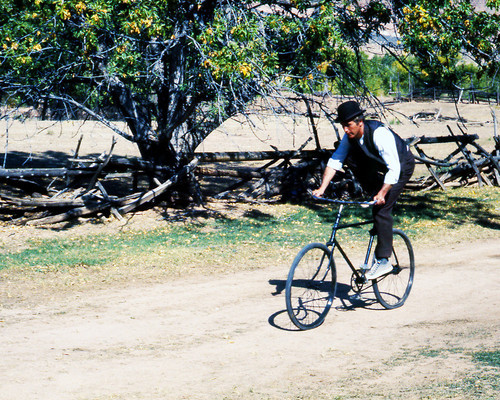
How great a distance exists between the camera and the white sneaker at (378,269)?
6453mm

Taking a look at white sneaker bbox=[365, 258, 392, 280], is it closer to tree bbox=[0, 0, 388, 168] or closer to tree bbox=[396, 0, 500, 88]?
tree bbox=[0, 0, 388, 168]

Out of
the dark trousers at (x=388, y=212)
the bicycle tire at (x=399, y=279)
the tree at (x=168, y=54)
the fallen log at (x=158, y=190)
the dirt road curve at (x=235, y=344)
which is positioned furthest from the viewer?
the fallen log at (x=158, y=190)

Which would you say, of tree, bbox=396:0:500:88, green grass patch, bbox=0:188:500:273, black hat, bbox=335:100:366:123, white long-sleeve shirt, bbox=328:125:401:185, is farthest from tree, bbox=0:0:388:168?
white long-sleeve shirt, bbox=328:125:401:185

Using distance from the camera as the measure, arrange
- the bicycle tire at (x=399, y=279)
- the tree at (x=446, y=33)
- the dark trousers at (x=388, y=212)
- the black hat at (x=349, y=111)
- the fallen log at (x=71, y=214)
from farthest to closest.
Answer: the fallen log at (x=71, y=214) < the tree at (x=446, y=33) < the bicycle tire at (x=399, y=279) < the dark trousers at (x=388, y=212) < the black hat at (x=349, y=111)

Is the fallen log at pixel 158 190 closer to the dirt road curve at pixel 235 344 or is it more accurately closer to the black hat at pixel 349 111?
the dirt road curve at pixel 235 344

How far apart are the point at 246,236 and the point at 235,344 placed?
→ 4.71 meters

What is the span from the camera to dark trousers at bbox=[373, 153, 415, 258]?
6.25 m

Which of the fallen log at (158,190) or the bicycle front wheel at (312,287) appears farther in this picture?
the fallen log at (158,190)

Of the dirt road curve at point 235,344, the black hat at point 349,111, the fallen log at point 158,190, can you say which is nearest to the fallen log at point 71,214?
the fallen log at point 158,190

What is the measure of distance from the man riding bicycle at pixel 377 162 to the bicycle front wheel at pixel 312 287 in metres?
0.46

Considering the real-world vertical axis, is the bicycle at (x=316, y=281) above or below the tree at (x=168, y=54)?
below

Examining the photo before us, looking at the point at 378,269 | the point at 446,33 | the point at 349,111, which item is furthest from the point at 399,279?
the point at 446,33

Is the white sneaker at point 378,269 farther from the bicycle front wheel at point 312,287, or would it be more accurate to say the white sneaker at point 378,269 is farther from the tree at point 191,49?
the tree at point 191,49

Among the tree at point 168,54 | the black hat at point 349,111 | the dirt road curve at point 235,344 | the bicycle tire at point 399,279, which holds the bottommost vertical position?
the dirt road curve at point 235,344
